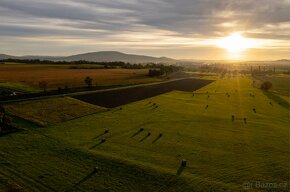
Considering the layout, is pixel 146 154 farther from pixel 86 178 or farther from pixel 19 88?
pixel 19 88

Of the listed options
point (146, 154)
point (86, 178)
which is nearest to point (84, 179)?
point (86, 178)

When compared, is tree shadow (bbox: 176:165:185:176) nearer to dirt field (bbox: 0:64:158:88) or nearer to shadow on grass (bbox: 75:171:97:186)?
shadow on grass (bbox: 75:171:97:186)

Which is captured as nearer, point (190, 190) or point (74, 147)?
point (190, 190)

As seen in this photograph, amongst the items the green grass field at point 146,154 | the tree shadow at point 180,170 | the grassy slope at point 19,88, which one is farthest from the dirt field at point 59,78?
the tree shadow at point 180,170

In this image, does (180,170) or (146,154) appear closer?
(180,170)

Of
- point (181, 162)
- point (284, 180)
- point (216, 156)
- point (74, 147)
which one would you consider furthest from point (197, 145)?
point (74, 147)

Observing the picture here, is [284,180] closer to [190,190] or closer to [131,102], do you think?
[190,190]
